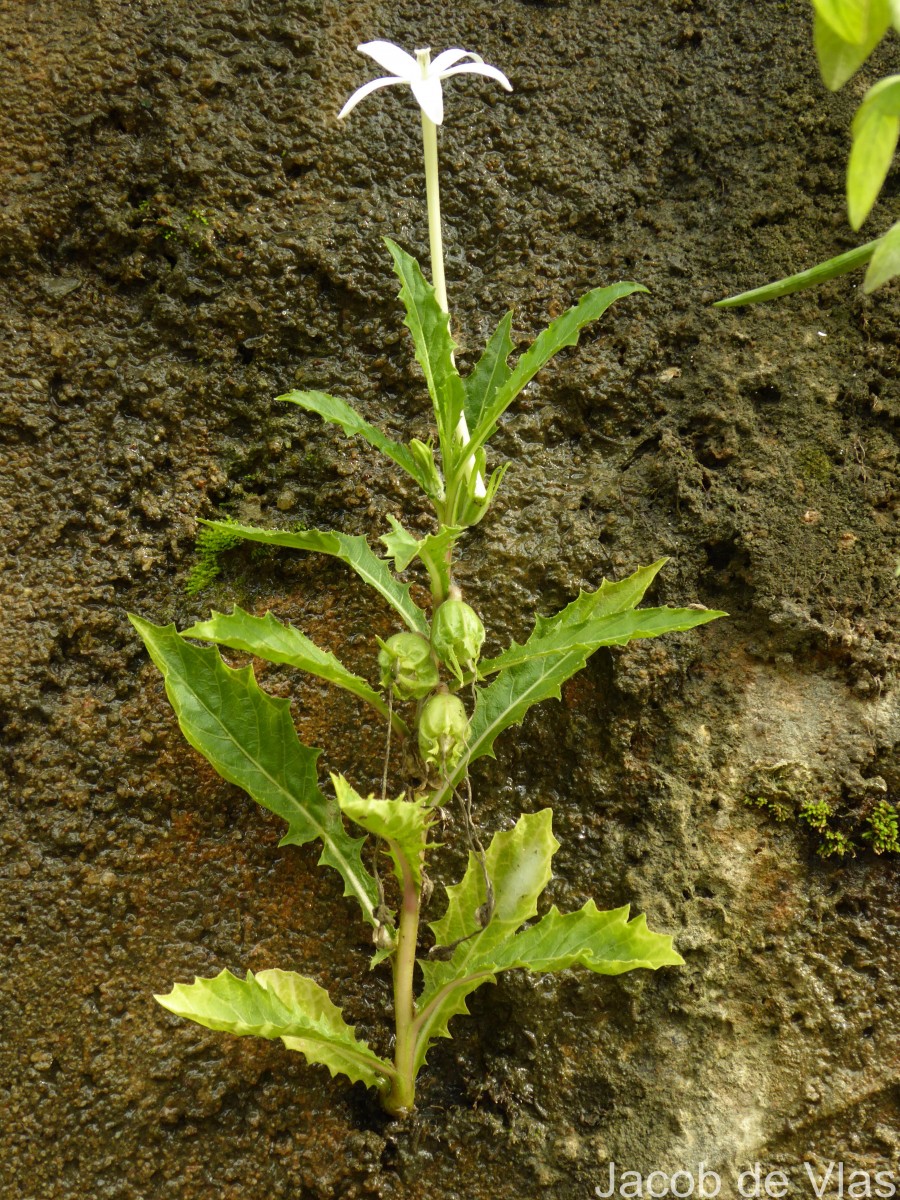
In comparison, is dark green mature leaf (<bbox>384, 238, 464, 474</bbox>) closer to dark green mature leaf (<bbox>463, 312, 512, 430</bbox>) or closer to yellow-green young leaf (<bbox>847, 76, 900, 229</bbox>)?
dark green mature leaf (<bbox>463, 312, 512, 430</bbox>)

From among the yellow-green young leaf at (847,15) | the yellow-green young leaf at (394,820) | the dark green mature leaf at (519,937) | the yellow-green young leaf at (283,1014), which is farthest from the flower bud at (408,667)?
the yellow-green young leaf at (847,15)

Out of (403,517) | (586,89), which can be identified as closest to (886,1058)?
(403,517)

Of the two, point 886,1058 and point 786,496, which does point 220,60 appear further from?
point 886,1058

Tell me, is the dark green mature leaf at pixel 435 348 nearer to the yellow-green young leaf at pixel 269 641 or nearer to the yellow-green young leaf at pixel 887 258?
the yellow-green young leaf at pixel 269 641

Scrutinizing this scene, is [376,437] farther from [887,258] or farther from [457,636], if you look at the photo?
[887,258]

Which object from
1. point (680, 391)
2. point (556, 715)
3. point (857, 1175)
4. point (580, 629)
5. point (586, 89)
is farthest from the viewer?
→ point (586, 89)

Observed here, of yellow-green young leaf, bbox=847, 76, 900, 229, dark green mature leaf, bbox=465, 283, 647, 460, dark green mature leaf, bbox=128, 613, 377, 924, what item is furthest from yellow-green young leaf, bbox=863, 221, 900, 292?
dark green mature leaf, bbox=128, 613, 377, 924
